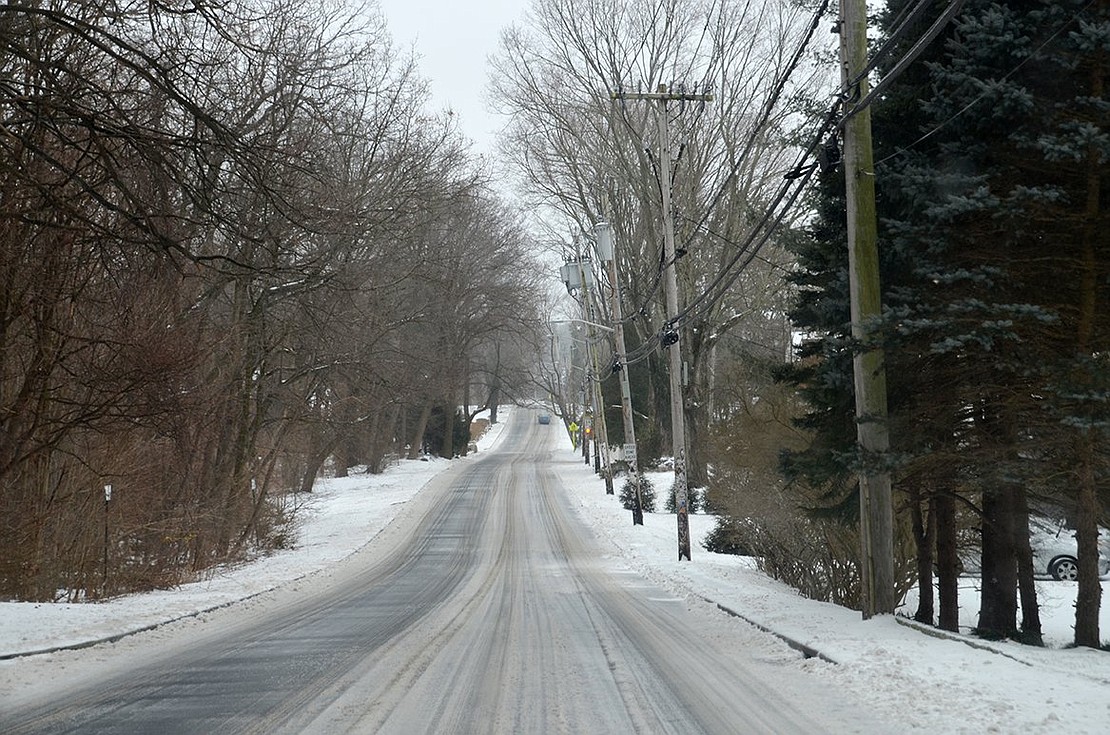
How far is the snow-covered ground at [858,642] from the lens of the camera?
24.6 feet

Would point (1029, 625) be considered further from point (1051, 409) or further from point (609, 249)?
point (609, 249)

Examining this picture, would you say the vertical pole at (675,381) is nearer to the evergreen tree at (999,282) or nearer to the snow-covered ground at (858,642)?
the snow-covered ground at (858,642)

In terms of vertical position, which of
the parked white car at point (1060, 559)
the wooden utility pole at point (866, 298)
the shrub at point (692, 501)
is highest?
the wooden utility pole at point (866, 298)

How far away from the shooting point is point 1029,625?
1333 cm

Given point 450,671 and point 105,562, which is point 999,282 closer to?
point 450,671

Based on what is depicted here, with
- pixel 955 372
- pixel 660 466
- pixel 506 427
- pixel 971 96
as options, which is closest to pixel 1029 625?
pixel 955 372

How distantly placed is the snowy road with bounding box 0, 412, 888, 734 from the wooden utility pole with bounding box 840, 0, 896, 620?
5.61 feet

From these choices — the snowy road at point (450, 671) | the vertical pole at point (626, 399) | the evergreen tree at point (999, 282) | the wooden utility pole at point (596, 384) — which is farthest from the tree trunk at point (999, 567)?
the wooden utility pole at point (596, 384)

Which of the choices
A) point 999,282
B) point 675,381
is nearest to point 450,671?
point 999,282

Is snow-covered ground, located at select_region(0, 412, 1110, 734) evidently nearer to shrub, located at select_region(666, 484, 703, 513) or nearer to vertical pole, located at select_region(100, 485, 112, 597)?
vertical pole, located at select_region(100, 485, 112, 597)

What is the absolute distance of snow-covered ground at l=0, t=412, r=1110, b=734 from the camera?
7484mm

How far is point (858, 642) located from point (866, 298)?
3813 mm

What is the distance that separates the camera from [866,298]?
12.2 meters

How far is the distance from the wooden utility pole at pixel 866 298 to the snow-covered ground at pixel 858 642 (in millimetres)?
735
